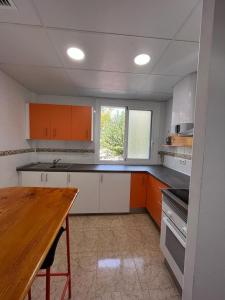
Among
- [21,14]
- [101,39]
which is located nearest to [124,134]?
[101,39]

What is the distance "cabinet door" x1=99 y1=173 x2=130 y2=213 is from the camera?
3004 mm

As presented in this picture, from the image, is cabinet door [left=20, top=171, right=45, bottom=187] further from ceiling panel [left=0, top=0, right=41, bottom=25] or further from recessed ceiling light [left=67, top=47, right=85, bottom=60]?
ceiling panel [left=0, top=0, right=41, bottom=25]

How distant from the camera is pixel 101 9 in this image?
1.15m

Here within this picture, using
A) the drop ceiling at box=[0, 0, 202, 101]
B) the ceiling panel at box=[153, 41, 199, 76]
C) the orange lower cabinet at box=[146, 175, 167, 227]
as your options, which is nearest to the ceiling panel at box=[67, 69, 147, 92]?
the drop ceiling at box=[0, 0, 202, 101]

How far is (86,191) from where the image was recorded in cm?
298

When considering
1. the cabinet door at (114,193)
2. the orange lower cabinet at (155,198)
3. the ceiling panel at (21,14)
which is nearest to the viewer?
the ceiling panel at (21,14)

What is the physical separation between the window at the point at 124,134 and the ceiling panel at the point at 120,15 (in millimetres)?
2198

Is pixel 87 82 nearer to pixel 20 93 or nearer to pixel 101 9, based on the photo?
pixel 20 93

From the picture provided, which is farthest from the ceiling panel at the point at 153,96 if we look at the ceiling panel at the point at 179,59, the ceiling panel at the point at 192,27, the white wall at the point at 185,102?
the ceiling panel at the point at 192,27

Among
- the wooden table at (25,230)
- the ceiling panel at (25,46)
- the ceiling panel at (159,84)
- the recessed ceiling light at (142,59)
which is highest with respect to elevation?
the ceiling panel at (25,46)

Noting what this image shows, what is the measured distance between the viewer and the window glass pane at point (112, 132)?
355 centimetres

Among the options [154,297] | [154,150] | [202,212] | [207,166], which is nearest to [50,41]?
[207,166]

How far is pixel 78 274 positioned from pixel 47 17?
2.33 meters

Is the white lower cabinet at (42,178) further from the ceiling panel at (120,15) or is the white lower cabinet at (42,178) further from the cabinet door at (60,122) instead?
the ceiling panel at (120,15)
